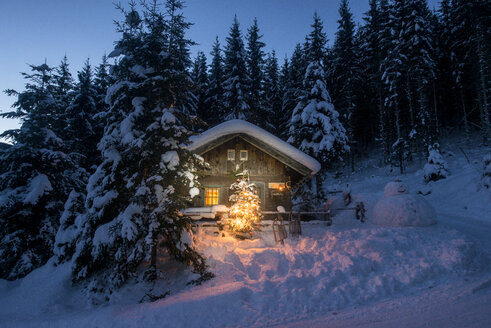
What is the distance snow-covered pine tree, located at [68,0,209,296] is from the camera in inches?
279

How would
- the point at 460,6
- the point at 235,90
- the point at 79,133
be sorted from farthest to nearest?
the point at 460,6, the point at 235,90, the point at 79,133

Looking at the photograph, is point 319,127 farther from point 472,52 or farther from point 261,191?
point 472,52

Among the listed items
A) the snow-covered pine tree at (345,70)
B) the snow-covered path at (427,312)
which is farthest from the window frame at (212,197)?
the snow-covered pine tree at (345,70)

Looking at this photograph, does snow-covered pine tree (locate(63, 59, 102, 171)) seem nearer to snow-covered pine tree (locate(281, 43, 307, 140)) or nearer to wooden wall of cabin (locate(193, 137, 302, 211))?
wooden wall of cabin (locate(193, 137, 302, 211))

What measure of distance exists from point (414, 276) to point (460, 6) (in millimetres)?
35199

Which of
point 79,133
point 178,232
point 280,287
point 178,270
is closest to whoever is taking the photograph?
point 280,287

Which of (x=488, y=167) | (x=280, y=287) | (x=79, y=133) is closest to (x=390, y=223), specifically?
(x=280, y=287)

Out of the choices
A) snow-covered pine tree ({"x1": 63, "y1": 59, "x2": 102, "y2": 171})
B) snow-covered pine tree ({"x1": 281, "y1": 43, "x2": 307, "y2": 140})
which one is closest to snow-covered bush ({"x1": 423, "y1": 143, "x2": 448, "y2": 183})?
snow-covered pine tree ({"x1": 281, "y1": 43, "x2": 307, "y2": 140})

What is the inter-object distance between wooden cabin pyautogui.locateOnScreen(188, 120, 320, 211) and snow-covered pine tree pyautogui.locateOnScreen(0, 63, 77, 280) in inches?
262

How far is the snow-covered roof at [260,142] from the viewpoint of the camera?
528 inches

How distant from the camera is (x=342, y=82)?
1253 inches

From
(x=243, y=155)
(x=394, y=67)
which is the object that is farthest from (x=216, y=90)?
(x=394, y=67)

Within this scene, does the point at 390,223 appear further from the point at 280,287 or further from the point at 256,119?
the point at 256,119

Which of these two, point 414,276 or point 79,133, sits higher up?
point 79,133
